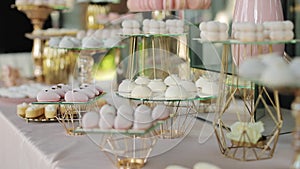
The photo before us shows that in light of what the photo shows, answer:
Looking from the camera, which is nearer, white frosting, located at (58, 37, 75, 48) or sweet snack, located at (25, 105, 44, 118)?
sweet snack, located at (25, 105, 44, 118)

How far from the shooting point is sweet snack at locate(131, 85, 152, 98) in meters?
1.00

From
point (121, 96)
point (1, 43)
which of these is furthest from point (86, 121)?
point (1, 43)

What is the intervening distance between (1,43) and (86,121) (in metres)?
3.99

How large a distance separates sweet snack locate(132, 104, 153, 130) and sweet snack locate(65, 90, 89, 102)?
0.26 metres

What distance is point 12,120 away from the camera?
1329mm

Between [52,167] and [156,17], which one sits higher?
[156,17]

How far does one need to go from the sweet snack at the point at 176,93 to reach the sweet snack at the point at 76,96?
0.19 metres

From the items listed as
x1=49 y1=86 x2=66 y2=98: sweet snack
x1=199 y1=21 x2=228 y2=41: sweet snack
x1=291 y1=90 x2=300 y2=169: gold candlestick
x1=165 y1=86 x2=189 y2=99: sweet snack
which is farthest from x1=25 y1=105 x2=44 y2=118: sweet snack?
x1=291 y1=90 x2=300 y2=169: gold candlestick

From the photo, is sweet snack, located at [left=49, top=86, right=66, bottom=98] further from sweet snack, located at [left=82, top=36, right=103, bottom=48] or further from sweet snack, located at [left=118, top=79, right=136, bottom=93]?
sweet snack, located at [left=82, top=36, right=103, bottom=48]

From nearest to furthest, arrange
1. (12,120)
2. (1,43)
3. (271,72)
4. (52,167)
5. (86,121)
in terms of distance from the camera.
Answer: (271,72) < (86,121) < (52,167) < (12,120) < (1,43)

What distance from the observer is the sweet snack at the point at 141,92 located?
100 cm

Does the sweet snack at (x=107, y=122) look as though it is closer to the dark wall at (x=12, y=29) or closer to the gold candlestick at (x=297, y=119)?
the gold candlestick at (x=297, y=119)

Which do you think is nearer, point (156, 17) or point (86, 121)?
point (86, 121)

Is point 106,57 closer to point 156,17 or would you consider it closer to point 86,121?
point 156,17
